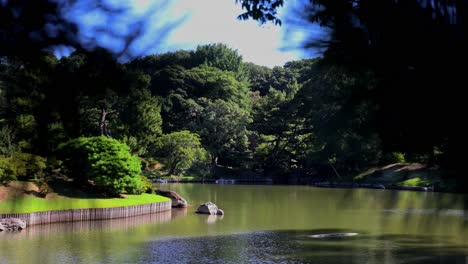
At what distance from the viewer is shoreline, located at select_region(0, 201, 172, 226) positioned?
19.7 meters

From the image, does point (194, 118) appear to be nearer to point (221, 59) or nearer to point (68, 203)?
point (221, 59)

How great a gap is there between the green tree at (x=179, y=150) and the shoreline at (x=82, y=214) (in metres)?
21.4

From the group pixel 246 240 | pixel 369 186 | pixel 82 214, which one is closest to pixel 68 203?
pixel 82 214

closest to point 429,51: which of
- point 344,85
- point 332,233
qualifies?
point 344,85

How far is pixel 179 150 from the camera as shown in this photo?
46750mm

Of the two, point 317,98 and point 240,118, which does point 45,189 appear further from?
point 240,118

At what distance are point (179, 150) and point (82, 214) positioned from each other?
2554cm

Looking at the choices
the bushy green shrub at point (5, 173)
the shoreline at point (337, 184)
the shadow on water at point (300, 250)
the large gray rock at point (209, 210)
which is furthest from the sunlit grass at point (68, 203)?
the shoreline at point (337, 184)

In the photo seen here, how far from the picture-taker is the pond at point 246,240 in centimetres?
1508

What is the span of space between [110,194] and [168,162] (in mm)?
23439

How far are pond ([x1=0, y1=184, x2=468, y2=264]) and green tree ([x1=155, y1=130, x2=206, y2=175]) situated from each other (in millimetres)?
20930

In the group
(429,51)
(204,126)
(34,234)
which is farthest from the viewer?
(204,126)

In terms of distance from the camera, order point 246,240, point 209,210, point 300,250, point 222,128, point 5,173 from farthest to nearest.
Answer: point 222,128
point 209,210
point 5,173
point 246,240
point 300,250

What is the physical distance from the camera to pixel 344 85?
2.44m
